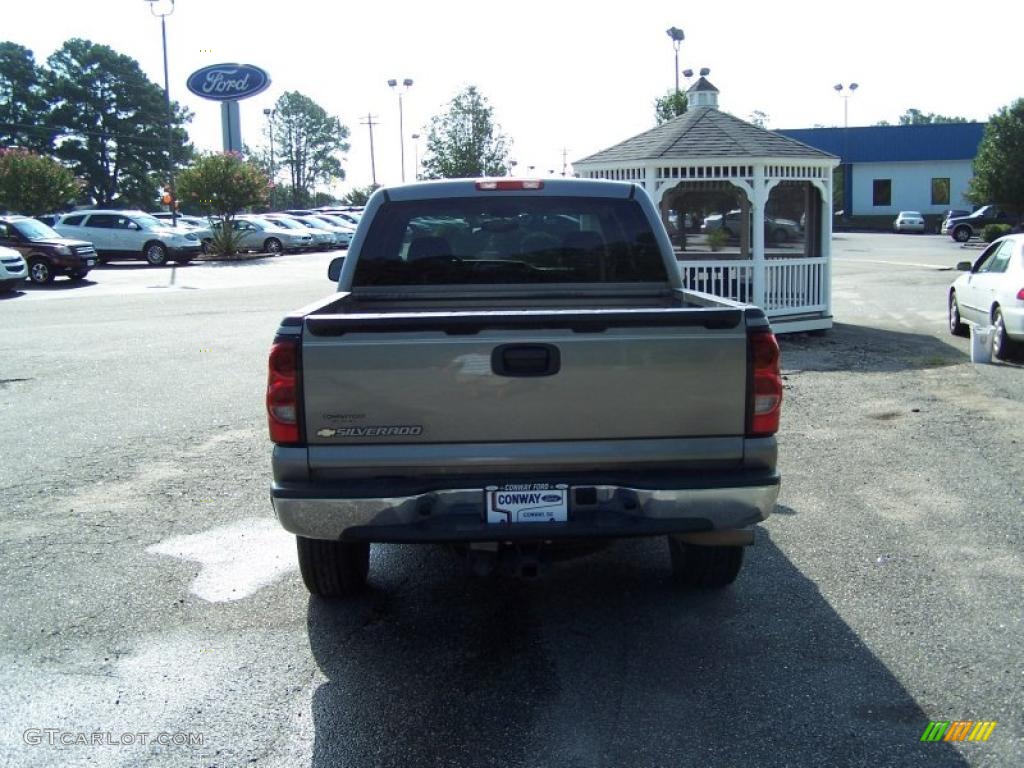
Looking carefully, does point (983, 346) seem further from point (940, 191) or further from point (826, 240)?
point (940, 191)

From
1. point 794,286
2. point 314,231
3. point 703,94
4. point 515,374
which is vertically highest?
point 703,94

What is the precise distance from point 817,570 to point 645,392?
193cm

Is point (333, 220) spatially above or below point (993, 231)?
above

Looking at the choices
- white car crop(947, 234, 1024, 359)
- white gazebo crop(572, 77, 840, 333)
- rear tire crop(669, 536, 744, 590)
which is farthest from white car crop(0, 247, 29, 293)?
rear tire crop(669, 536, 744, 590)

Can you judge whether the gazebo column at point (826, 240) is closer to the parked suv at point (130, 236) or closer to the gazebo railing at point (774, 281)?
the gazebo railing at point (774, 281)

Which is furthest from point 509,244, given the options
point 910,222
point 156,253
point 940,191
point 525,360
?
point 940,191

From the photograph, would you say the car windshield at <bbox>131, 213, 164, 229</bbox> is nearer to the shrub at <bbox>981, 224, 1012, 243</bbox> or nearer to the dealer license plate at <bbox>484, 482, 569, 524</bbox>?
the shrub at <bbox>981, 224, 1012, 243</bbox>

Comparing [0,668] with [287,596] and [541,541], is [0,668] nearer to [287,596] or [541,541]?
[287,596]

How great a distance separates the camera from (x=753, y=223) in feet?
48.4

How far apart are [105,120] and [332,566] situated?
88.6 metres

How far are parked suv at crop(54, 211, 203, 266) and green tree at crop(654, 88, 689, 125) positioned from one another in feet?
53.8

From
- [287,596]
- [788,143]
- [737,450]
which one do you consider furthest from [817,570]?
[788,143]

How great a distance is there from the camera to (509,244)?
605cm

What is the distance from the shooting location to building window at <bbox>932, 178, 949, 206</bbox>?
62.8m
